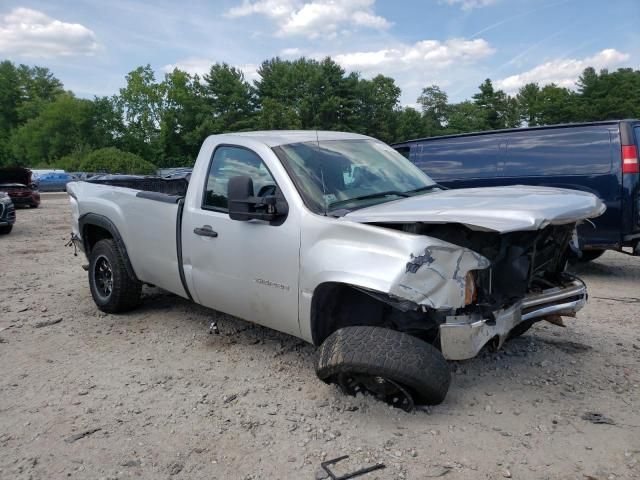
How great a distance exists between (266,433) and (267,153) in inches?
76.9

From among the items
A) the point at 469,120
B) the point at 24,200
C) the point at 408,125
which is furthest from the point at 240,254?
the point at 469,120

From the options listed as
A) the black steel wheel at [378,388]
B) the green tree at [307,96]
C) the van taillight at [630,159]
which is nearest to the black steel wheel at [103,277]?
the black steel wheel at [378,388]

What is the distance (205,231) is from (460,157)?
4.96 metres

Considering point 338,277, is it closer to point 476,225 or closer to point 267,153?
point 476,225

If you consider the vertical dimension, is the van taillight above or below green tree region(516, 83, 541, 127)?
below

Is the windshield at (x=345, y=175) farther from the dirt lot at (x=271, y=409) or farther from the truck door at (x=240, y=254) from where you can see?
the dirt lot at (x=271, y=409)

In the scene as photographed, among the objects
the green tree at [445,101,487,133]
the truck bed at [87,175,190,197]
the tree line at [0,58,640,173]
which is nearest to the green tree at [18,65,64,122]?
the tree line at [0,58,640,173]

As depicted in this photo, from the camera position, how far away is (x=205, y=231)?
421cm

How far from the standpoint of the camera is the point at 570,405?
134 inches

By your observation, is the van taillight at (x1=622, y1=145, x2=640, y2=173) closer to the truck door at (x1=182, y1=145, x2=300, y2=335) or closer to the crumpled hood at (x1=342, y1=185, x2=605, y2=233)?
the crumpled hood at (x1=342, y1=185, x2=605, y2=233)

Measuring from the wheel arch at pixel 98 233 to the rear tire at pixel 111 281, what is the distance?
3.2 inches

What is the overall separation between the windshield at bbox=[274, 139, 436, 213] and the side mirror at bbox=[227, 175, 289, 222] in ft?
0.65

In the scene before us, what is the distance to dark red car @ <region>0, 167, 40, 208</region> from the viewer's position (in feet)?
56.6

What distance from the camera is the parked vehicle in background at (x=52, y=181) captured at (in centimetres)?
3344
